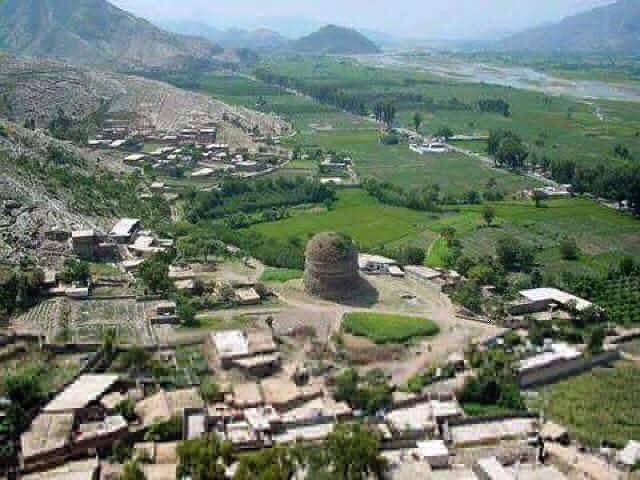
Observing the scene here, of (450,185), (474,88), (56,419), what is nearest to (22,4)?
(474,88)

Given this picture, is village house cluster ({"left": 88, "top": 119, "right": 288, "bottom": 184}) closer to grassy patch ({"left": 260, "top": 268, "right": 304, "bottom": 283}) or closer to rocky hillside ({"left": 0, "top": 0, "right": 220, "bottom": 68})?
grassy patch ({"left": 260, "top": 268, "right": 304, "bottom": 283})

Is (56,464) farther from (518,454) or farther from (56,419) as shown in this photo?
(518,454)

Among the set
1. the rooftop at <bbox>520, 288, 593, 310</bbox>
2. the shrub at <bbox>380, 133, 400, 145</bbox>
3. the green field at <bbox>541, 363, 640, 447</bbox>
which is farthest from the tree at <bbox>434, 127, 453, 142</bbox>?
the green field at <bbox>541, 363, 640, 447</bbox>

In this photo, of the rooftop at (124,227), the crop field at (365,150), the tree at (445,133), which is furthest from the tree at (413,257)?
the tree at (445,133)

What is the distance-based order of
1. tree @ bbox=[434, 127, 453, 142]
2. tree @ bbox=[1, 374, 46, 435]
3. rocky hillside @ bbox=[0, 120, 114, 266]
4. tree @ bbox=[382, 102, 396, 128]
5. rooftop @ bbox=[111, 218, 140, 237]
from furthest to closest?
1. tree @ bbox=[382, 102, 396, 128]
2. tree @ bbox=[434, 127, 453, 142]
3. rooftop @ bbox=[111, 218, 140, 237]
4. rocky hillside @ bbox=[0, 120, 114, 266]
5. tree @ bbox=[1, 374, 46, 435]

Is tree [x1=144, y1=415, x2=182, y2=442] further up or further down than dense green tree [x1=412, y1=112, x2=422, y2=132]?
further down

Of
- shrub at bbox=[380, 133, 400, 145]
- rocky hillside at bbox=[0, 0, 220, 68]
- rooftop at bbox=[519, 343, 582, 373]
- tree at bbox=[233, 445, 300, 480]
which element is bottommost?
rooftop at bbox=[519, 343, 582, 373]

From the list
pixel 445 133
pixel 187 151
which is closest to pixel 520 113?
pixel 445 133
